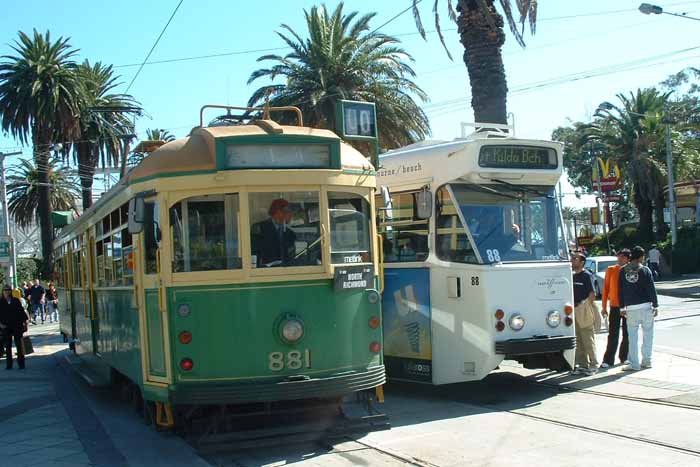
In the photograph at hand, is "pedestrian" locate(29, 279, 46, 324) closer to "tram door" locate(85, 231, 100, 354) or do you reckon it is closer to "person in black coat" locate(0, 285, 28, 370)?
"person in black coat" locate(0, 285, 28, 370)

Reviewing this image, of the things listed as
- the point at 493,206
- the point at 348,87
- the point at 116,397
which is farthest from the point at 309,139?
the point at 348,87

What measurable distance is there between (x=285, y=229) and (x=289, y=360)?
1267 mm

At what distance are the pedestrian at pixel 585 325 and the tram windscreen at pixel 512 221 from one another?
139cm

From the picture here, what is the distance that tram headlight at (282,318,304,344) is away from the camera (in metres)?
7.87

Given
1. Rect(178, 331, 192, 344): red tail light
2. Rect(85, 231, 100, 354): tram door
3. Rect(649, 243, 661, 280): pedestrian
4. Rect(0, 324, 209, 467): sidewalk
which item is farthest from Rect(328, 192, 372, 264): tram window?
Rect(649, 243, 661, 280): pedestrian

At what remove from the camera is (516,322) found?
9.84m

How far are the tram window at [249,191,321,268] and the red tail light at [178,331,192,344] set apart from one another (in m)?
0.90

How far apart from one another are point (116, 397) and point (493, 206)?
21.9 feet

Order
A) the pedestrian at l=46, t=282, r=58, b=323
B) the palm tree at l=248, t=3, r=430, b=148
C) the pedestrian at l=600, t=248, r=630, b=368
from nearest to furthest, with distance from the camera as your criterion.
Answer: the pedestrian at l=600, t=248, r=630, b=368
the palm tree at l=248, t=3, r=430, b=148
the pedestrian at l=46, t=282, r=58, b=323

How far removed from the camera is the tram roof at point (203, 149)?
799 centimetres

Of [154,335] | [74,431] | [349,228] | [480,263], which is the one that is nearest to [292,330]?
[349,228]

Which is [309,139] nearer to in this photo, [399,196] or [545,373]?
[399,196]

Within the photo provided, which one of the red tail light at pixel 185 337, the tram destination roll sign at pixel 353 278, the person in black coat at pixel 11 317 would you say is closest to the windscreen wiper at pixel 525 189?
the tram destination roll sign at pixel 353 278

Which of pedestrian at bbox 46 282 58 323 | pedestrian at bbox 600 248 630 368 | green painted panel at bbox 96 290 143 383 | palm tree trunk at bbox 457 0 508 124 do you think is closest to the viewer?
green painted panel at bbox 96 290 143 383
